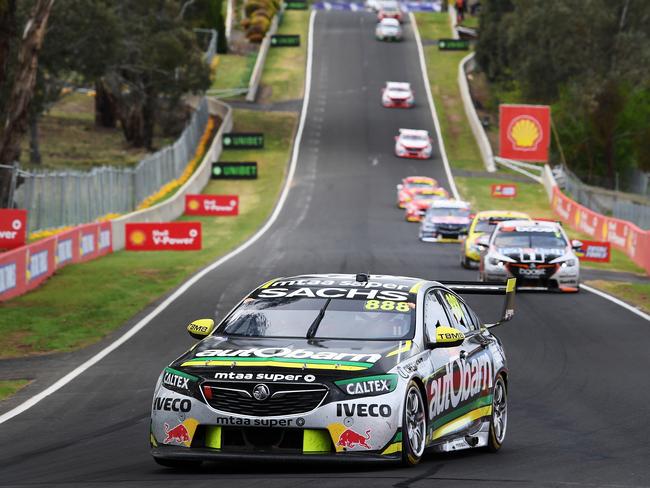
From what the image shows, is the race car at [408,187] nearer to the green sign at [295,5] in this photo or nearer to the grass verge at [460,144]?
the grass verge at [460,144]

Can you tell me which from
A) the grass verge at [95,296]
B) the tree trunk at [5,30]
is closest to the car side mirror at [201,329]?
the grass verge at [95,296]

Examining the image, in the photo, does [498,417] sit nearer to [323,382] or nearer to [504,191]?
[323,382]

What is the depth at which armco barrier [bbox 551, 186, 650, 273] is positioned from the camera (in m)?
40.1

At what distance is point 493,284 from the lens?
12617 mm

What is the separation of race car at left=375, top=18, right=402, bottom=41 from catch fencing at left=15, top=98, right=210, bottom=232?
50468 mm

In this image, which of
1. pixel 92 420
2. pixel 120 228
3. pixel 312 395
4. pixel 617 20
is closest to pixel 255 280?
pixel 120 228

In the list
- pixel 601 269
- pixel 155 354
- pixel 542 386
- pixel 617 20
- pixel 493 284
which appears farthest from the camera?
pixel 617 20

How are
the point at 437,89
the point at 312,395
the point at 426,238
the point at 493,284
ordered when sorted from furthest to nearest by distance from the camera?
the point at 437,89 → the point at 426,238 → the point at 493,284 → the point at 312,395

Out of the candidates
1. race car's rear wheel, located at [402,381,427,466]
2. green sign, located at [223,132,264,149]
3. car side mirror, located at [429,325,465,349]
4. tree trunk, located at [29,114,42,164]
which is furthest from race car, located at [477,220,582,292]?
green sign, located at [223,132,264,149]

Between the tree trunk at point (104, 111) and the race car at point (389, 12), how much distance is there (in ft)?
125

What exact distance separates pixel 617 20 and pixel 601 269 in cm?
5352

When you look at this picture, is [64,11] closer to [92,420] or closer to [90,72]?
[90,72]

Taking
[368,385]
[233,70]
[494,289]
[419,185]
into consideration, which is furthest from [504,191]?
[368,385]

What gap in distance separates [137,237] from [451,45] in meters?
73.5
